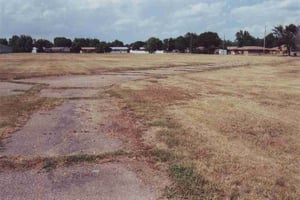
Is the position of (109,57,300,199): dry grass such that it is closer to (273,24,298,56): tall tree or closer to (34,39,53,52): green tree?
(273,24,298,56): tall tree

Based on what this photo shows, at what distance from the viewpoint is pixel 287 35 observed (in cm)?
11600

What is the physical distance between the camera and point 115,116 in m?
10.9

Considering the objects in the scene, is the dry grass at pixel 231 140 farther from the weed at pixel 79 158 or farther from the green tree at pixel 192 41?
the green tree at pixel 192 41

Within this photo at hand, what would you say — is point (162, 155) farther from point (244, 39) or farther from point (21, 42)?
point (244, 39)

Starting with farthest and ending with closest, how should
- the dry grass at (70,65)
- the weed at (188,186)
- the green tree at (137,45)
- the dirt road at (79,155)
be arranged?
1. the green tree at (137,45)
2. the dry grass at (70,65)
3. the dirt road at (79,155)
4. the weed at (188,186)

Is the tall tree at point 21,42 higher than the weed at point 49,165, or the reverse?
the tall tree at point 21,42

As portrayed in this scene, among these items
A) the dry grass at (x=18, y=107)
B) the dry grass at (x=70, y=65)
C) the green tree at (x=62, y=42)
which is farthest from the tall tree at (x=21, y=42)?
the dry grass at (x=18, y=107)

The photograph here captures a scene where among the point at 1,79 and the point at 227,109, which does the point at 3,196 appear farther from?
the point at 1,79

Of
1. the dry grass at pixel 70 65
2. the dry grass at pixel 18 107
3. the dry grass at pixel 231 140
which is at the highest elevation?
the dry grass at pixel 70 65

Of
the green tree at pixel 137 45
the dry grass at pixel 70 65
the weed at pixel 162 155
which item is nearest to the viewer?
the weed at pixel 162 155

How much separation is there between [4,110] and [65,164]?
5985 millimetres

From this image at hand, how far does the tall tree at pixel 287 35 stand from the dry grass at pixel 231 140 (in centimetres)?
10375

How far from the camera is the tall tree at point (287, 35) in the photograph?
113m

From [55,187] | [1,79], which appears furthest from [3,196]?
[1,79]
